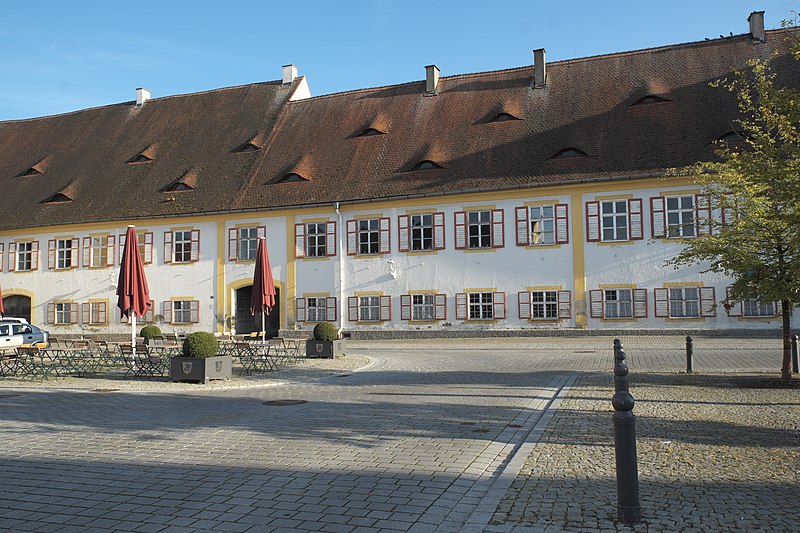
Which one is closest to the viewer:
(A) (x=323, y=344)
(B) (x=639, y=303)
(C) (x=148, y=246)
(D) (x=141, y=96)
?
(A) (x=323, y=344)

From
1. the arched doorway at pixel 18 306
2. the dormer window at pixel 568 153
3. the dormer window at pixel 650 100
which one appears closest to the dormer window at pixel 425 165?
the dormer window at pixel 568 153

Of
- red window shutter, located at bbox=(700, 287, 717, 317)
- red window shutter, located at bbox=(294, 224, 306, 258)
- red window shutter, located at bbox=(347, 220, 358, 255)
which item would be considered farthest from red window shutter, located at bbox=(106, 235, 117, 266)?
red window shutter, located at bbox=(700, 287, 717, 317)

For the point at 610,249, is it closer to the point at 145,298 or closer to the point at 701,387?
the point at 701,387

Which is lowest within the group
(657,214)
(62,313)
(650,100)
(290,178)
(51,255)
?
(62,313)

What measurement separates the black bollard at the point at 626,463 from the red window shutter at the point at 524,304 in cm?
2396

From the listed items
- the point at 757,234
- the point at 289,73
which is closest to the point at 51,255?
the point at 289,73

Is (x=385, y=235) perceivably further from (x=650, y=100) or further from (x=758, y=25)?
(x=758, y=25)

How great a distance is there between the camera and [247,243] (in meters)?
32.6

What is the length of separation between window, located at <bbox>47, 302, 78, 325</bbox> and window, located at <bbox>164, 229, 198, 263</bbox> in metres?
5.97

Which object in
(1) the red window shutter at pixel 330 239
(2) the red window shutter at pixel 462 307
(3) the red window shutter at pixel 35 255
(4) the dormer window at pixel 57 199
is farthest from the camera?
(4) the dormer window at pixel 57 199

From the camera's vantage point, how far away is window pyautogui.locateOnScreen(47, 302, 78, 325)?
3538 centimetres

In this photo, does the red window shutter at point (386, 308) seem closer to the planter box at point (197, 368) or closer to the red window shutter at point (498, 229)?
the red window shutter at point (498, 229)

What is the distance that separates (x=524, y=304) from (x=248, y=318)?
13359 mm

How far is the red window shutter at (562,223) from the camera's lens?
28.0m
